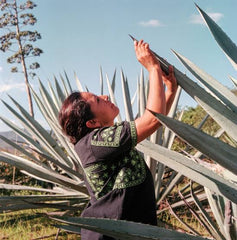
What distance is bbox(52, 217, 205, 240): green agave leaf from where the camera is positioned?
0.67 m

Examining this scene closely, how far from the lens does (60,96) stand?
379 cm

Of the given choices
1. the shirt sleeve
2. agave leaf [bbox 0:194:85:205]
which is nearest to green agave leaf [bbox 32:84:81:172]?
agave leaf [bbox 0:194:85:205]

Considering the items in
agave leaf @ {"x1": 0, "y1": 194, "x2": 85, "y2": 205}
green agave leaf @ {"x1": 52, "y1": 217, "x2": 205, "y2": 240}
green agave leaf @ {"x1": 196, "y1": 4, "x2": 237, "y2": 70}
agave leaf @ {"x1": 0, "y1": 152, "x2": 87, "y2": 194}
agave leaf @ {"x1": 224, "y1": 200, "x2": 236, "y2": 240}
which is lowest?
agave leaf @ {"x1": 224, "y1": 200, "x2": 236, "y2": 240}

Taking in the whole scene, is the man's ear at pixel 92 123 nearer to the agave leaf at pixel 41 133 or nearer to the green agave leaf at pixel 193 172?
the green agave leaf at pixel 193 172

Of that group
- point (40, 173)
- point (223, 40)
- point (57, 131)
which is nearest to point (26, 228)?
point (57, 131)

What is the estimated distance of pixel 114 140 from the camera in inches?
→ 51.8

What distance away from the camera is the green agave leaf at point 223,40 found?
4.07ft

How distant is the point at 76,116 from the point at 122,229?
2.87 ft

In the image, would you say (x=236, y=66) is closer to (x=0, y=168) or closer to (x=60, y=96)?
(x=60, y=96)

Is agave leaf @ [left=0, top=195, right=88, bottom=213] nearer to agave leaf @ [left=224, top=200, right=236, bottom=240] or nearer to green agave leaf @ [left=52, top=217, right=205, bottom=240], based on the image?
agave leaf @ [left=224, top=200, right=236, bottom=240]

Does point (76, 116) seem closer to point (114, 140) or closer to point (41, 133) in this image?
point (114, 140)

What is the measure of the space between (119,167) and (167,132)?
1.59 metres

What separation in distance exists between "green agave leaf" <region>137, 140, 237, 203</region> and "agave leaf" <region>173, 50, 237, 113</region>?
24 centimetres

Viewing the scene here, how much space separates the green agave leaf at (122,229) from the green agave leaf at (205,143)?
0.18 metres
